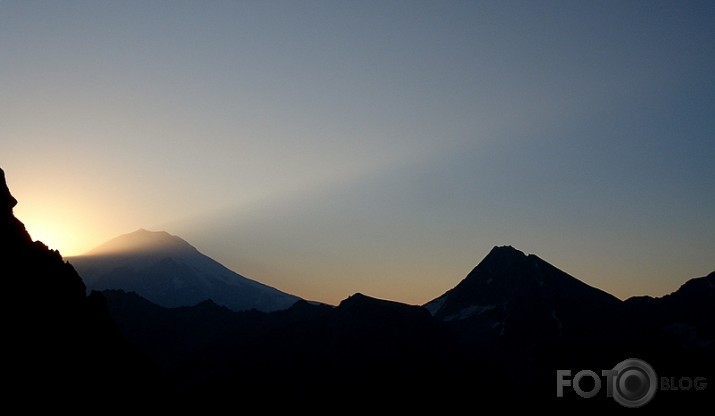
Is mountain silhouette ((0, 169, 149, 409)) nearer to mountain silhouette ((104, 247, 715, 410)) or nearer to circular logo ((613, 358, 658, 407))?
mountain silhouette ((104, 247, 715, 410))

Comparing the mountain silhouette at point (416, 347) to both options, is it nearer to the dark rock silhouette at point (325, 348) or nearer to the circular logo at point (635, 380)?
the dark rock silhouette at point (325, 348)

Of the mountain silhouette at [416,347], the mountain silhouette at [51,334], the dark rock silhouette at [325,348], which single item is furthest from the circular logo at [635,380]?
the mountain silhouette at [51,334]

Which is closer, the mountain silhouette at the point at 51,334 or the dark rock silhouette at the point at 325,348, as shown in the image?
the mountain silhouette at the point at 51,334

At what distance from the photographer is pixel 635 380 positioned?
94.1 meters

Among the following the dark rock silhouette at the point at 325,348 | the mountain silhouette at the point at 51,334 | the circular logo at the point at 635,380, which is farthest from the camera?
the circular logo at the point at 635,380

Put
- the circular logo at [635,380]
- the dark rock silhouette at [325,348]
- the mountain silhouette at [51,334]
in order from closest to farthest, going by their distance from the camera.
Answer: the mountain silhouette at [51,334], the dark rock silhouette at [325,348], the circular logo at [635,380]

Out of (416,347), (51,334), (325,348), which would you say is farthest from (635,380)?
(51,334)

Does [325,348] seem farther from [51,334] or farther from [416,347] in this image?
[51,334]

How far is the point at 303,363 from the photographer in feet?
431

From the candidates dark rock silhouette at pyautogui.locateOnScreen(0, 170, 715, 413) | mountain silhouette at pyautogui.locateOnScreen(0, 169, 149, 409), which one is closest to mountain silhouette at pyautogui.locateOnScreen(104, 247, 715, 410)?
dark rock silhouette at pyautogui.locateOnScreen(0, 170, 715, 413)

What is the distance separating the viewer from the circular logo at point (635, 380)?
306ft

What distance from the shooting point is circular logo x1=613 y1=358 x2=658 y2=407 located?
9312 cm

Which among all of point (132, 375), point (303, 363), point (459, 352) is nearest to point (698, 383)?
point (459, 352)

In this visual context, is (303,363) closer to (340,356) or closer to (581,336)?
(340,356)
